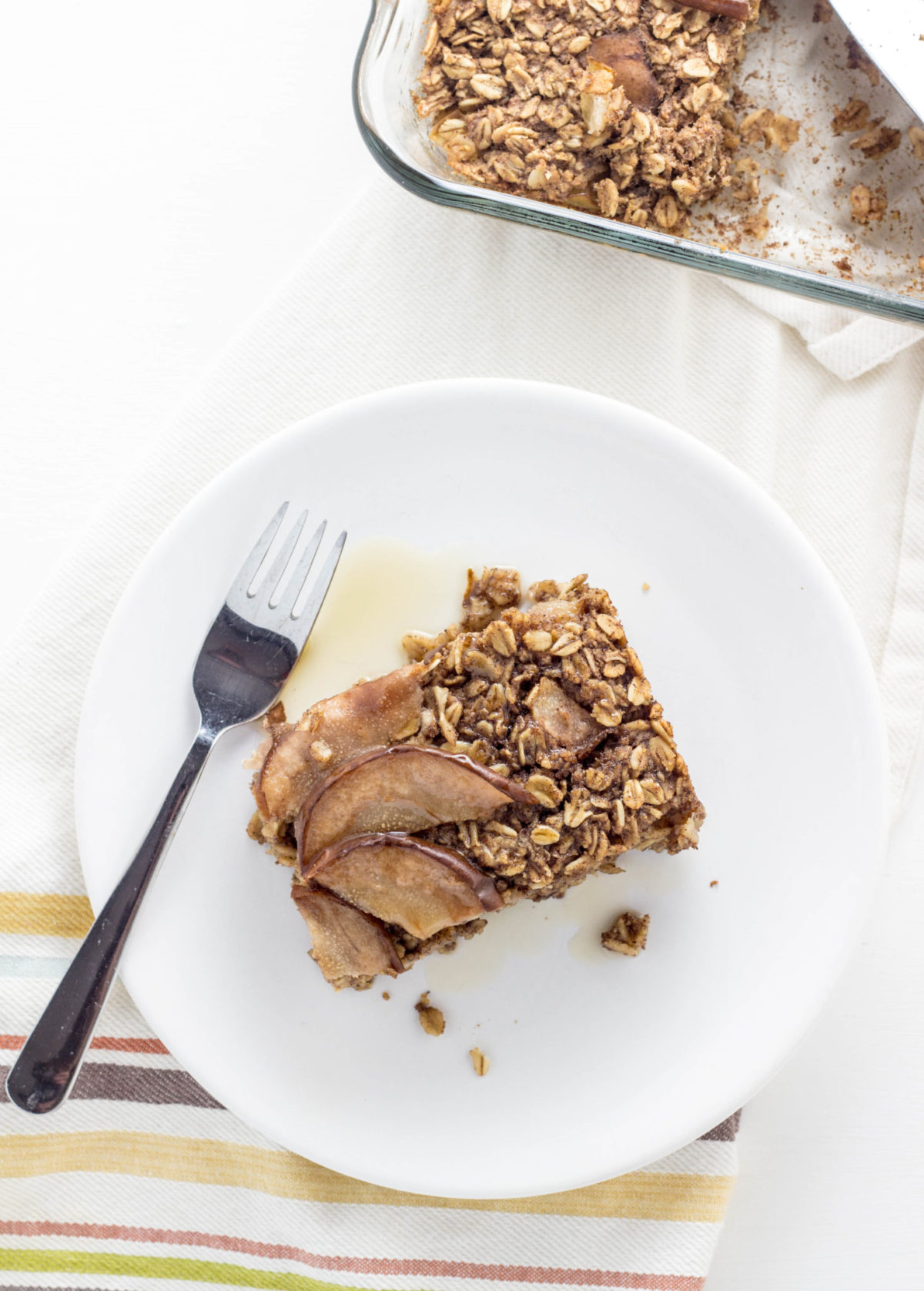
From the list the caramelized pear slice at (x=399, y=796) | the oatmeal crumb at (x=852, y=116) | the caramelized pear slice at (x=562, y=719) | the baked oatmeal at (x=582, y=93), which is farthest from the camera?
the oatmeal crumb at (x=852, y=116)

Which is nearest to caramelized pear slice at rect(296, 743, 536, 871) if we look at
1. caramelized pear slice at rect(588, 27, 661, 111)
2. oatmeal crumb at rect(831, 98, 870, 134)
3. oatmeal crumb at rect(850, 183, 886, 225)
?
caramelized pear slice at rect(588, 27, 661, 111)

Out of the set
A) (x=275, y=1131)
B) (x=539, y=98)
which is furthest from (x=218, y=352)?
(x=275, y=1131)

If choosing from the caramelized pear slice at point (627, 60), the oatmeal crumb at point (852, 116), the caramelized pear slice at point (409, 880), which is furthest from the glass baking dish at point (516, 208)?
the caramelized pear slice at point (409, 880)

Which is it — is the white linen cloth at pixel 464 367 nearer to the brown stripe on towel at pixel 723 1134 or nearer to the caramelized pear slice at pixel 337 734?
the caramelized pear slice at pixel 337 734

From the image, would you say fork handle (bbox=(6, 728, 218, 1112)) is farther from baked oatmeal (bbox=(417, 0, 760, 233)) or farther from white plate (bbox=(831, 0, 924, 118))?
white plate (bbox=(831, 0, 924, 118))

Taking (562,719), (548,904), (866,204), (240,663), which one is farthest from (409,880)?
(866,204)

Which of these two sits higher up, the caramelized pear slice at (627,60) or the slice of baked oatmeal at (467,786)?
the caramelized pear slice at (627,60)

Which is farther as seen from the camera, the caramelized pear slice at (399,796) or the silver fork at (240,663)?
the silver fork at (240,663)
